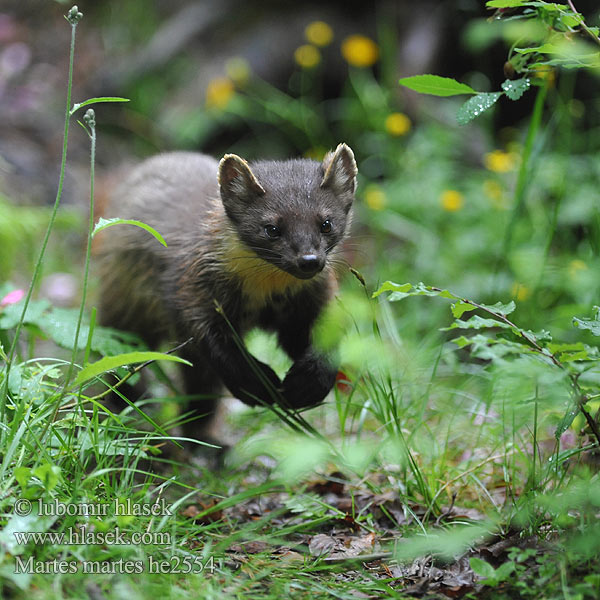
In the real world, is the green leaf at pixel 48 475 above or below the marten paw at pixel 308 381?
above

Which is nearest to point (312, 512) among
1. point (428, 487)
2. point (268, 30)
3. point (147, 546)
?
point (428, 487)

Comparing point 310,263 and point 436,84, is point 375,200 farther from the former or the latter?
point 436,84

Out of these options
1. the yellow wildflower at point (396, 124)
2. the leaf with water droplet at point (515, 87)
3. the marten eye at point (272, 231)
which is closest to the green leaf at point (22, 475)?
the marten eye at point (272, 231)

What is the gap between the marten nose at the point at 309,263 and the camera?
150 inches

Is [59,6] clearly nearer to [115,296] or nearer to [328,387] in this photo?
[115,296]

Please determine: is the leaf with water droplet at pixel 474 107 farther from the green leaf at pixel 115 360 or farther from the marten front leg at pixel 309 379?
the green leaf at pixel 115 360

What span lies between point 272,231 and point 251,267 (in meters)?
0.33

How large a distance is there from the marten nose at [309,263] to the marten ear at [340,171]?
1.72 feet

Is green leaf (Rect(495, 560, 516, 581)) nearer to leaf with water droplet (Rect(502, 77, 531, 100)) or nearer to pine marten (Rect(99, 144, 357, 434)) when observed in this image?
pine marten (Rect(99, 144, 357, 434))

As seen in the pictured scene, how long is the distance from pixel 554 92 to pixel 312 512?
556cm

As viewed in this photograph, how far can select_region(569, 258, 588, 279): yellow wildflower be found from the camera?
18.3 ft

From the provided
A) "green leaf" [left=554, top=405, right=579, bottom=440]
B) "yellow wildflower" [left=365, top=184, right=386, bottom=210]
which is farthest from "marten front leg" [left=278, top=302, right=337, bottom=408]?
"yellow wildflower" [left=365, top=184, right=386, bottom=210]

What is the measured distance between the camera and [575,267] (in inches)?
230

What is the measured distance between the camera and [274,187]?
162 inches
